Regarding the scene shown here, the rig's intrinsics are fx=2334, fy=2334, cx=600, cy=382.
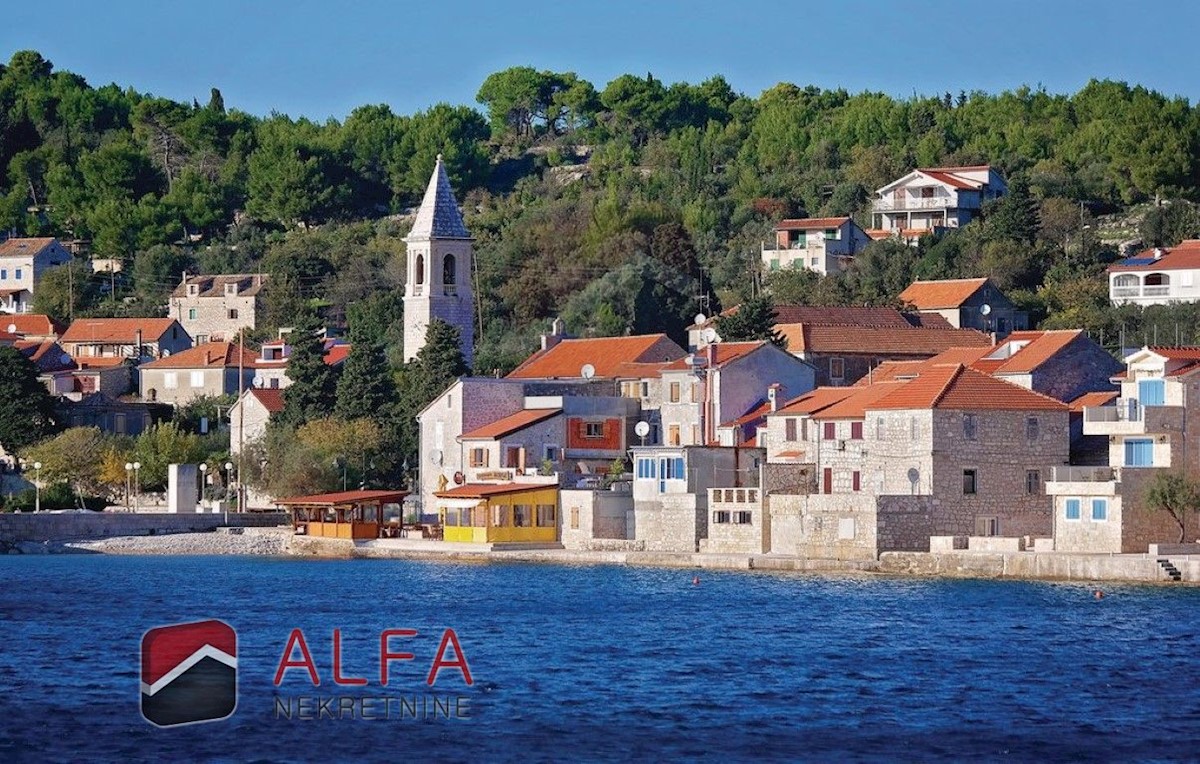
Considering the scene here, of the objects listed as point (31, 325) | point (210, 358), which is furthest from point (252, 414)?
point (31, 325)

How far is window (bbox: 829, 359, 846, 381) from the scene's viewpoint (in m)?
71.9

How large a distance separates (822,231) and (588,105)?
152 feet

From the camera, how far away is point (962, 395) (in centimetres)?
5253

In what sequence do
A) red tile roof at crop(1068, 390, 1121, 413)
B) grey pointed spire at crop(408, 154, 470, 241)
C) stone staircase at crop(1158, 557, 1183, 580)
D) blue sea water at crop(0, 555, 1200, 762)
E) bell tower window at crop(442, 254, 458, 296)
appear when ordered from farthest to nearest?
1. grey pointed spire at crop(408, 154, 470, 241)
2. bell tower window at crop(442, 254, 458, 296)
3. red tile roof at crop(1068, 390, 1121, 413)
4. stone staircase at crop(1158, 557, 1183, 580)
5. blue sea water at crop(0, 555, 1200, 762)

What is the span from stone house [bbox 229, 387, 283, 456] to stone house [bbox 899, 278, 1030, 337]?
75.1ft

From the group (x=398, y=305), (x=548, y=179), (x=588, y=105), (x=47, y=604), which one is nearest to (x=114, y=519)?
(x=47, y=604)

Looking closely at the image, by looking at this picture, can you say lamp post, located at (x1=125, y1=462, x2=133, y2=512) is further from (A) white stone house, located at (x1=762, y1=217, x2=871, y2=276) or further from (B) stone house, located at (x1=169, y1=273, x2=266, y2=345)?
(A) white stone house, located at (x1=762, y1=217, x2=871, y2=276)

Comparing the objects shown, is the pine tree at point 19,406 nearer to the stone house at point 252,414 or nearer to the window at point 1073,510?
the stone house at point 252,414

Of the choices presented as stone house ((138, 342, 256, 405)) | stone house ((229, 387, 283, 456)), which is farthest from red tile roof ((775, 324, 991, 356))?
stone house ((138, 342, 256, 405))

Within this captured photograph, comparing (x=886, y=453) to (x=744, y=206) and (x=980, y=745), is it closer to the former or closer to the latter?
(x=980, y=745)

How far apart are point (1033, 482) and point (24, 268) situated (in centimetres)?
7407

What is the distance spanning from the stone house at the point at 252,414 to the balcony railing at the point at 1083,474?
115 ft

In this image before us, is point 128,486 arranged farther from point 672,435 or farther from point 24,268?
point 24,268

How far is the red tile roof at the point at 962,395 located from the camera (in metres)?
52.3
